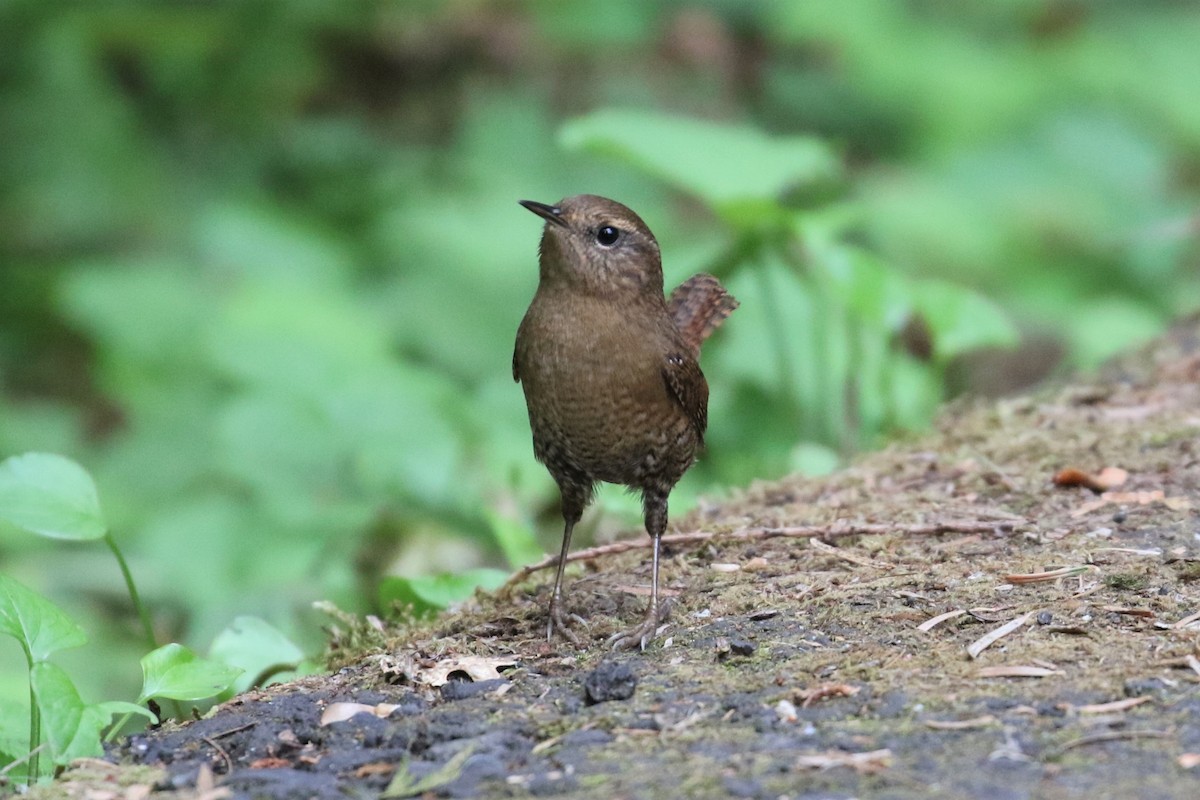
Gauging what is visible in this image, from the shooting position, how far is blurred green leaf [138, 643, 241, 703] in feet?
9.36

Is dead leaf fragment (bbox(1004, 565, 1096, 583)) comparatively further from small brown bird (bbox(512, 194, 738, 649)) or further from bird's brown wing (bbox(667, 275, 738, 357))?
bird's brown wing (bbox(667, 275, 738, 357))

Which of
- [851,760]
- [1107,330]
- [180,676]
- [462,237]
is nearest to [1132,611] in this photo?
[851,760]

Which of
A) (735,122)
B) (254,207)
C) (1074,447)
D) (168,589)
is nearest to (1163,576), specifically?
(1074,447)

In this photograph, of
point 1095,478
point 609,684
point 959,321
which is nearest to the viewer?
point 609,684

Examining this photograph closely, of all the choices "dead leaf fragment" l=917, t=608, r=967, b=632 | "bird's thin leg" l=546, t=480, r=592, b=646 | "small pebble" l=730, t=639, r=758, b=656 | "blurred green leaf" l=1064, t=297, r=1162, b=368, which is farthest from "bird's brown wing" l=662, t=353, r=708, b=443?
"blurred green leaf" l=1064, t=297, r=1162, b=368

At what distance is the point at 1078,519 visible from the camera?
3646 mm

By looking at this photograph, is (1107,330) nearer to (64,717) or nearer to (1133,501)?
(1133,501)

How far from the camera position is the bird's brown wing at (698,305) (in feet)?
13.3

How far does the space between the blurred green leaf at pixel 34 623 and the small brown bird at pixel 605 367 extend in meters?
1.09

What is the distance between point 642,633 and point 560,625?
0.77 feet

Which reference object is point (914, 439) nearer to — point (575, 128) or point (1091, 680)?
point (575, 128)

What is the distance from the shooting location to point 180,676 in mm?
2891

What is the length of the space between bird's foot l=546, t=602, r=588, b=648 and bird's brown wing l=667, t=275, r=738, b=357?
1037 mm

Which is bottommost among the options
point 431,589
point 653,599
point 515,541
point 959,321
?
point 653,599
